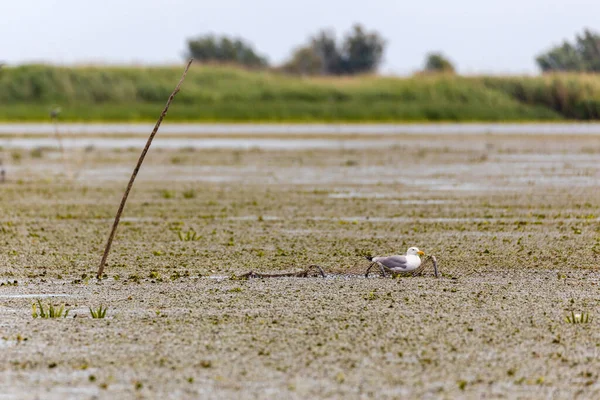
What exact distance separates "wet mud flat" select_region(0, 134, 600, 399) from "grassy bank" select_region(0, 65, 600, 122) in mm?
30616

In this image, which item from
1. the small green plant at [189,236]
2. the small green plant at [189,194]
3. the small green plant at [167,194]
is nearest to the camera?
the small green plant at [189,236]

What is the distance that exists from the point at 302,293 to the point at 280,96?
47484 mm

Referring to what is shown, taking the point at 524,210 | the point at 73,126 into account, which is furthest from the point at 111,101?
the point at 524,210

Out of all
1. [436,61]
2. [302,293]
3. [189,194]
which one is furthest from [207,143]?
[436,61]

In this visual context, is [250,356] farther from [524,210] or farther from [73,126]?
[73,126]

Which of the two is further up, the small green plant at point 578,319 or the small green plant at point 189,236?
the small green plant at point 189,236

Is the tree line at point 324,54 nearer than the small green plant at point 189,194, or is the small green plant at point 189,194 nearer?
the small green plant at point 189,194

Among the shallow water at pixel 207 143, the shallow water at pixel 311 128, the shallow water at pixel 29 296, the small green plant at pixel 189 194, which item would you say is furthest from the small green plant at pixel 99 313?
the shallow water at pixel 311 128

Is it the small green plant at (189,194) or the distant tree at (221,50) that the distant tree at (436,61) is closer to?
the distant tree at (221,50)

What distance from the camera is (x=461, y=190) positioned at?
823 inches

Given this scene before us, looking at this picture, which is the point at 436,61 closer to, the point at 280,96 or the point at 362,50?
the point at 362,50

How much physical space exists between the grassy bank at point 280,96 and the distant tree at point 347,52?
27794 mm

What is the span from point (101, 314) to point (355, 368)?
254 cm

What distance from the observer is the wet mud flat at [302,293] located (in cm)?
726
